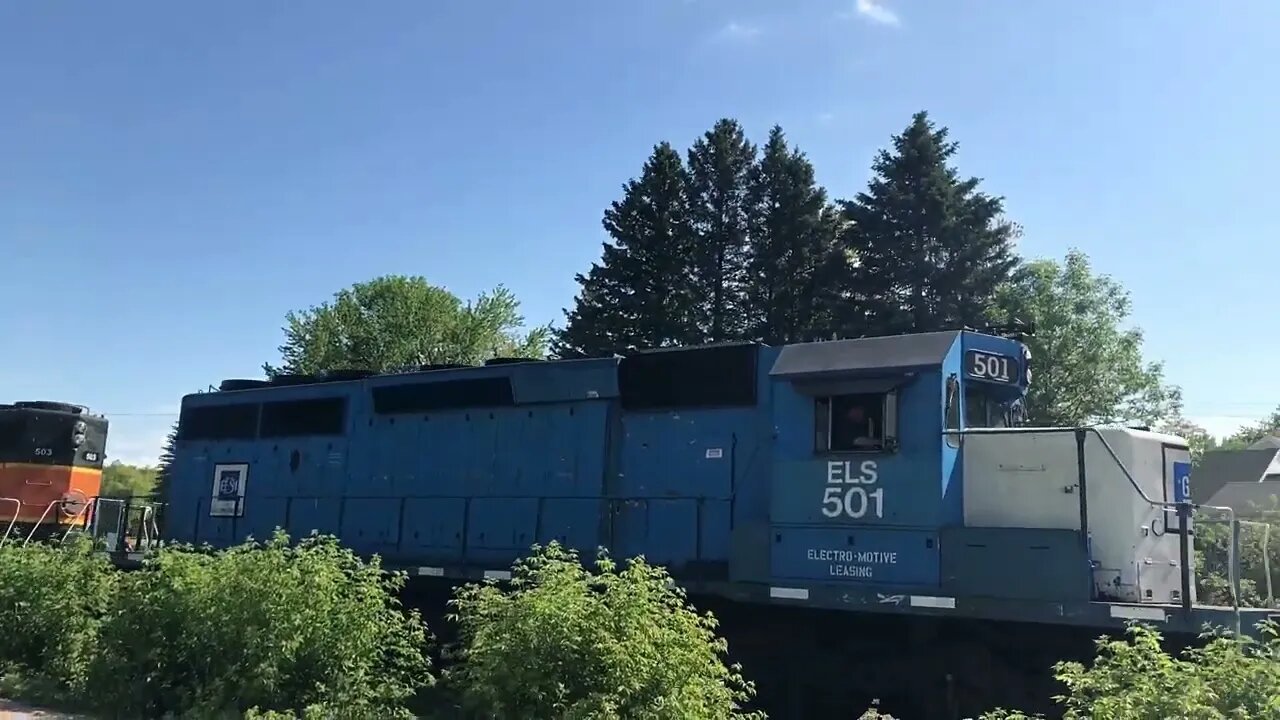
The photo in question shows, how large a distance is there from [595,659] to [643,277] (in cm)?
2732

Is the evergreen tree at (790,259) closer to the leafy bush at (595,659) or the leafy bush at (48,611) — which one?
the leafy bush at (48,611)

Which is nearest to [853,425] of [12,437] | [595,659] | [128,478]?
[595,659]

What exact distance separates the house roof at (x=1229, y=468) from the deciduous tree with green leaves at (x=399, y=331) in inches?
1399

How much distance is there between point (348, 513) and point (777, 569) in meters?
6.65

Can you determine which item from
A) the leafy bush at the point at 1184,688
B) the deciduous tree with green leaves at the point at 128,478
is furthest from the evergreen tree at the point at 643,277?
the deciduous tree with green leaves at the point at 128,478

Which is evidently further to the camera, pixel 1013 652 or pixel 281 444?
pixel 281 444

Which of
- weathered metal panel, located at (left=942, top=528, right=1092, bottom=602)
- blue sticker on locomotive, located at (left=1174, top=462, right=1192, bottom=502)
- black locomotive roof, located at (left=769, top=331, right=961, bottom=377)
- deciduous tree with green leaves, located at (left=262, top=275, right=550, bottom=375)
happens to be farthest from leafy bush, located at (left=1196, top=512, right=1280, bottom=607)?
deciduous tree with green leaves, located at (left=262, top=275, right=550, bottom=375)

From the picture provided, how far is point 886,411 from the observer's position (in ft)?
27.7

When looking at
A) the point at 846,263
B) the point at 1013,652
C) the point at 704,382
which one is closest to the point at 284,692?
the point at 704,382

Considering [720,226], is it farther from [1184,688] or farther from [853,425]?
[1184,688]

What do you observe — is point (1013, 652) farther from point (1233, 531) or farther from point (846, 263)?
point (846, 263)

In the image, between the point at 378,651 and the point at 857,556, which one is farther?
the point at 857,556

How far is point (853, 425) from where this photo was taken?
8.72 meters

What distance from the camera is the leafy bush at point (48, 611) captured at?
10.9 metres
